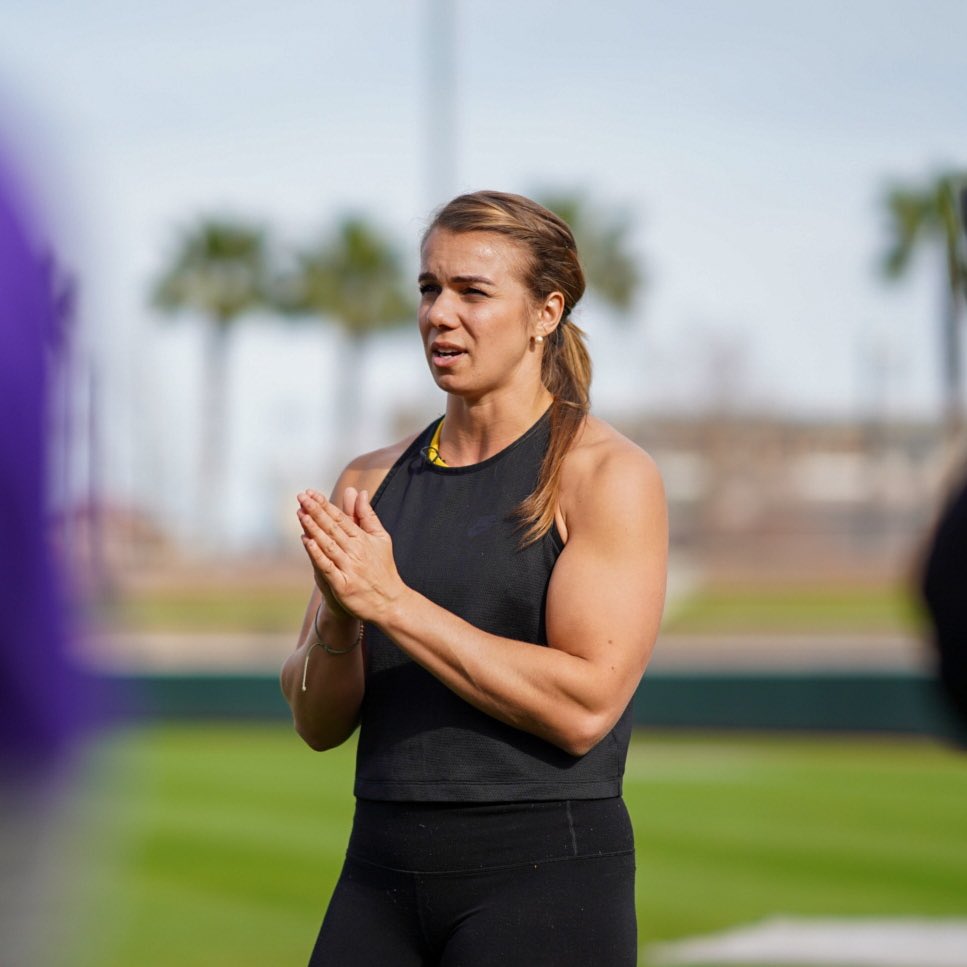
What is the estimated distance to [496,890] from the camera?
9.14ft

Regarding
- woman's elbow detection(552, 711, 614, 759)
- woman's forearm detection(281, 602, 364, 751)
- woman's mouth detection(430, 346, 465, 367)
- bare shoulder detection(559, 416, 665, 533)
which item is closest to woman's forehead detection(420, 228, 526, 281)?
woman's mouth detection(430, 346, 465, 367)

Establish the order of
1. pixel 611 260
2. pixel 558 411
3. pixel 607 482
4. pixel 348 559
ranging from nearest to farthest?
pixel 348 559
pixel 607 482
pixel 558 411
pixel 611 260

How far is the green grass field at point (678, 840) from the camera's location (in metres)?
7.71

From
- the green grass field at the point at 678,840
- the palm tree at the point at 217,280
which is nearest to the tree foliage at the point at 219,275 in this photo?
the palm tree at the point at 217,280

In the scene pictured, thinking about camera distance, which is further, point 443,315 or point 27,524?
point 443,315

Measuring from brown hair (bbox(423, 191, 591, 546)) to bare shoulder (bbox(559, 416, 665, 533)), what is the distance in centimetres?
3

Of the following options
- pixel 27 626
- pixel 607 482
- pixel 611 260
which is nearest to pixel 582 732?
pixel 607 482

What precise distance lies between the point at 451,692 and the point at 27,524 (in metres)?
1.28

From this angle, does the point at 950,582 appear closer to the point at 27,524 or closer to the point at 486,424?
the point at 27,524

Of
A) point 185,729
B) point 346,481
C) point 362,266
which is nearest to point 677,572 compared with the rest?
point 362,266

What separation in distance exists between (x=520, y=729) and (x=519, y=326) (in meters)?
0.74

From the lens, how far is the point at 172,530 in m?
61.4

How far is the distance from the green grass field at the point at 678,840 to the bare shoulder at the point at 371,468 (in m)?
1.37

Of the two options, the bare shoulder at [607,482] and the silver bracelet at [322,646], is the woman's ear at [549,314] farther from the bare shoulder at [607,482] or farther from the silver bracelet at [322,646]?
the silver bracelet at [322,646]
